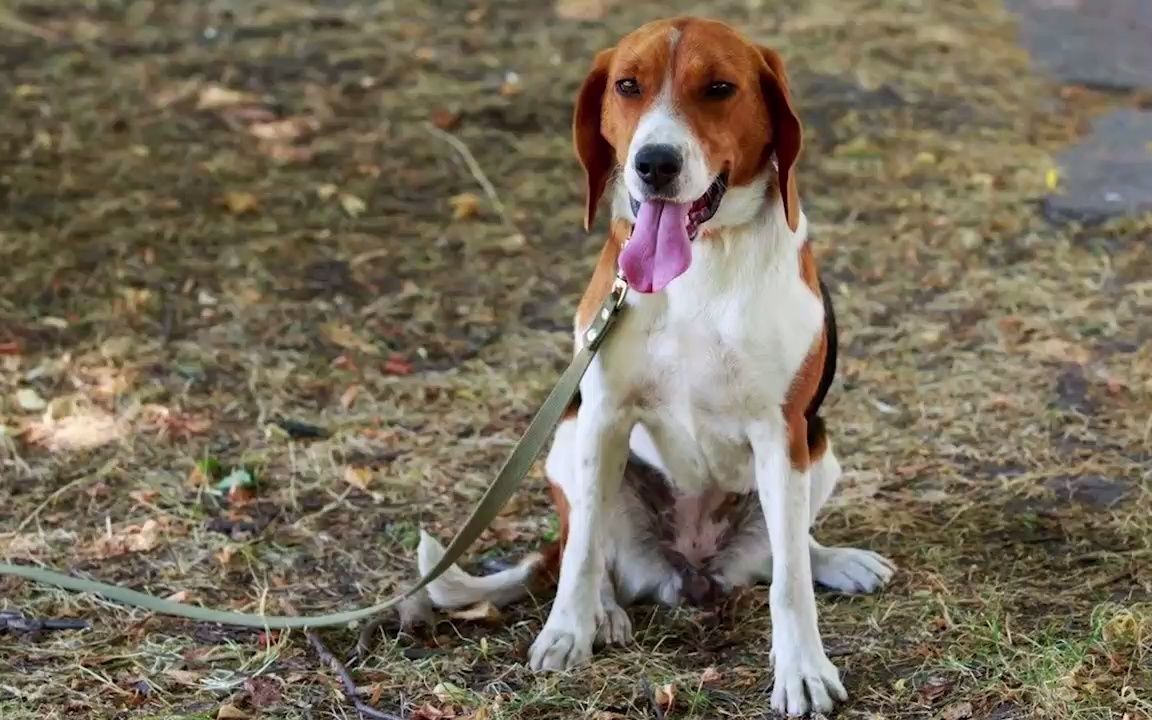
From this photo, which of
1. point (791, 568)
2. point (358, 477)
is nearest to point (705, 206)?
point (791, 568)

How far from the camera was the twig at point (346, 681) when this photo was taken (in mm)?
3518

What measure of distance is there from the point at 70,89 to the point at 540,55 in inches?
110

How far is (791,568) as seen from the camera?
3523 mm

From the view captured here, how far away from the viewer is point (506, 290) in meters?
6.50

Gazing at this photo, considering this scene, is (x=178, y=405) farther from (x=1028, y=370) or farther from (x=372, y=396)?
(x=1028, y=370)

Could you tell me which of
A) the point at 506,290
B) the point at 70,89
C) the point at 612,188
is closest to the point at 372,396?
the point at 506,290

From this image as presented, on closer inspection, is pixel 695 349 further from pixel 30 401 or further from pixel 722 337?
pixel 30 401

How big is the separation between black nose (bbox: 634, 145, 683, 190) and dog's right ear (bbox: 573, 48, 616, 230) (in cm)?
37

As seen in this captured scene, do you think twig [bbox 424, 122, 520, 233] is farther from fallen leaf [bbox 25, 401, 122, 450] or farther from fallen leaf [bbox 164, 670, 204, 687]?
fallen leaf [bbox 164, 670, 204, 687]

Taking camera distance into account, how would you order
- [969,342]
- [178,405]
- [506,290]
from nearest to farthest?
[178,405] → [969,342] → [506,290]

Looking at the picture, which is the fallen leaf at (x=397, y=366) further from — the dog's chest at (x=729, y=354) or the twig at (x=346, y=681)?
the dog's chest at (x=729, y=354)

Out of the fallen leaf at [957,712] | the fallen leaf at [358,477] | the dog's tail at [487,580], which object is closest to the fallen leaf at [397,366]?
the fallen leaf at [358,477]

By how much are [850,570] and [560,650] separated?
0.87m

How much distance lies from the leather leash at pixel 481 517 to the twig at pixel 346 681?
5 centimetres
